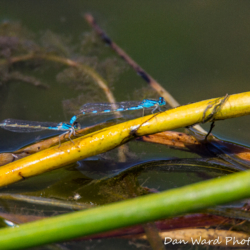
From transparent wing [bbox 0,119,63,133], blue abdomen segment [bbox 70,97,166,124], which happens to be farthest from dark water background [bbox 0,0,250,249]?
blue abdomen segment [bbox 70,97,166,124]

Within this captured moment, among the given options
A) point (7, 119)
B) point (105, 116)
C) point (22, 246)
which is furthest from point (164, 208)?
point (7, 119)

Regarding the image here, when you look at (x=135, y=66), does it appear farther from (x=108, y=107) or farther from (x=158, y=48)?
(x=108, y=107)

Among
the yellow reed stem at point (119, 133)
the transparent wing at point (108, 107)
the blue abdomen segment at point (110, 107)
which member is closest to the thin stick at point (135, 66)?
the blue abdomen segment at point (110, 107)

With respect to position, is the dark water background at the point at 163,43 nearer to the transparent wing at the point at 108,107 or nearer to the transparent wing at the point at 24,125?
the transparent wing at the point at 24,125

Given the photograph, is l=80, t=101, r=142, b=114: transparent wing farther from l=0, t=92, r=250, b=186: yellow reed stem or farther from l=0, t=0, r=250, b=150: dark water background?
l=0, t=92, r=250, b=186: yellow reed stem

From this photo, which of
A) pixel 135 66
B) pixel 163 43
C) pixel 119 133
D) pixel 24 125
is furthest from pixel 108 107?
pixel 163 43

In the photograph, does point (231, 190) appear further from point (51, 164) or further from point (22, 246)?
point (51, 164)

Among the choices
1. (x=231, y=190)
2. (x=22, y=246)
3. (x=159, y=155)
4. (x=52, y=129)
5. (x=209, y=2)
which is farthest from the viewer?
(x=209, y=2)

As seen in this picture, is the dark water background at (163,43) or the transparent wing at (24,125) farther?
the dark water background at (163,43)
